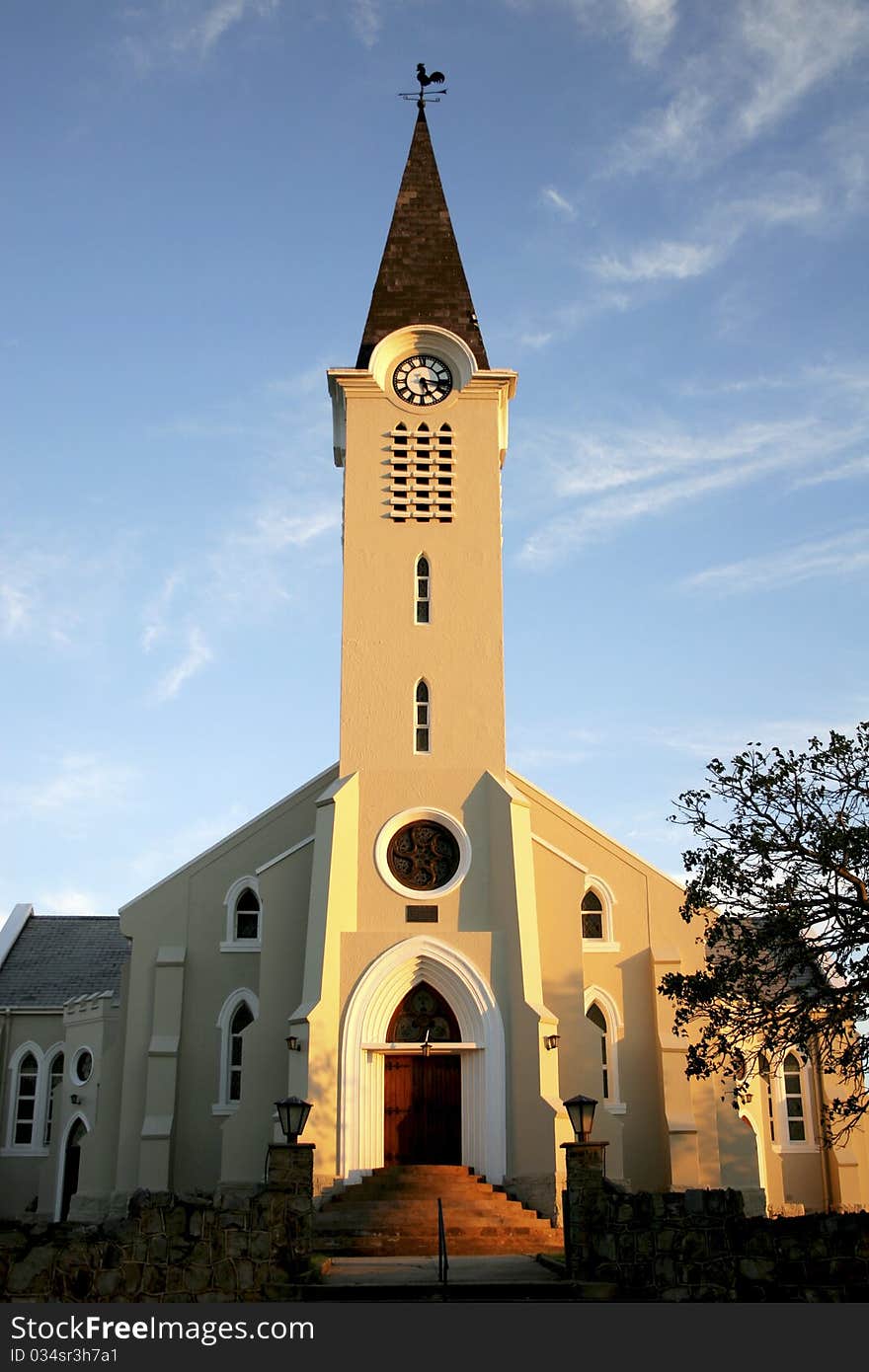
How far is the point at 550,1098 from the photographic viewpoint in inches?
952

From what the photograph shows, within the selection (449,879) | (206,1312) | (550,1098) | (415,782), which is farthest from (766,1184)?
(206,1312)

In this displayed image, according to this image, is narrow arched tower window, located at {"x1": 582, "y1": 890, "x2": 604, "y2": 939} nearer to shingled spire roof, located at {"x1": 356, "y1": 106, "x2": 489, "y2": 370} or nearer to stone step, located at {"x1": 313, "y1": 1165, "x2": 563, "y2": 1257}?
stone step, located at {"x1": 313, "y1": 1165, "x2": 563, "y2": 1257}

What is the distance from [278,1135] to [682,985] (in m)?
10.0

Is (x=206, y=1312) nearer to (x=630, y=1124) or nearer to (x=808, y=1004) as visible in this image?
(x=808, y=1004)

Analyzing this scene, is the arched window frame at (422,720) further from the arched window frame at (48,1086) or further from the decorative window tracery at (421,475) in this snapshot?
the arched window frame at (48,1086)

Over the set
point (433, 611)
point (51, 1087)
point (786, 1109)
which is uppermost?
point (433, 611)

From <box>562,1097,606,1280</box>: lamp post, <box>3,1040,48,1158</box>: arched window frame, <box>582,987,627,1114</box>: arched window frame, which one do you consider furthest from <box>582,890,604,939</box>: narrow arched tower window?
<box>3,1040,48,1158</box>: arched window frame

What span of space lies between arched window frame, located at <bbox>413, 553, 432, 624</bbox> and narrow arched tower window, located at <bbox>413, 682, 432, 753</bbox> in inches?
61.8

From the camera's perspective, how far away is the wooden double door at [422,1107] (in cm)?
2508

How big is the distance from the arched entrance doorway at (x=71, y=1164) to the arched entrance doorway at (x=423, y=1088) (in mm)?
9260

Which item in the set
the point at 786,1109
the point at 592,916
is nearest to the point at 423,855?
the point at 592,916

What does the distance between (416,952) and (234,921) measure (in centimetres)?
530

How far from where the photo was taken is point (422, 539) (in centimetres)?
2927

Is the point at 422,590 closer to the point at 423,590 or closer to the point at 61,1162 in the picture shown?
the point at 423,590
